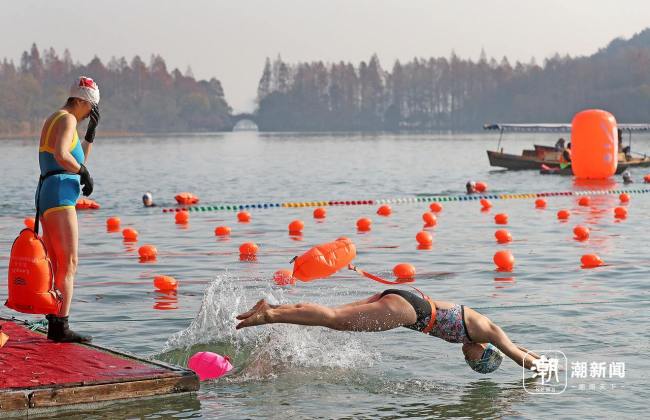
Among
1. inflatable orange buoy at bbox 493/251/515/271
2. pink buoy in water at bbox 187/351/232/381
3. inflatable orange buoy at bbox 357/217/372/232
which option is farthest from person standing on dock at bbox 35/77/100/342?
inflatable orange buoy at bbox 357/217/372/232

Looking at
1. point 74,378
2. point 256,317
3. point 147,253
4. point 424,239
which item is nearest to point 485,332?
point 256,317

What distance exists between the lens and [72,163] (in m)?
9.09

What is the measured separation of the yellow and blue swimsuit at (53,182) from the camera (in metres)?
9.18

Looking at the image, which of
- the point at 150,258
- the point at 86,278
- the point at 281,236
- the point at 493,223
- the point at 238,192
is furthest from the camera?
the point at 238,192

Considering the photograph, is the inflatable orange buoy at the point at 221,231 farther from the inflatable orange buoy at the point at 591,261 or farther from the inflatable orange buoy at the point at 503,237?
the inflatable orange buoy at the point at 591,261

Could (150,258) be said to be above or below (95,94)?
below

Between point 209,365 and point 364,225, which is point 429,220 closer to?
point 364,225

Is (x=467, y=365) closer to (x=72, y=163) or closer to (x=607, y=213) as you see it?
(x=72, y=163)

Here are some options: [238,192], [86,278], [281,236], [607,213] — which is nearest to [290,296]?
[86,278]

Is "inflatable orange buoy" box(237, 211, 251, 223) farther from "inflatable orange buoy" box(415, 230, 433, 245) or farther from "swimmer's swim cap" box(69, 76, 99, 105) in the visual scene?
"swimmer's swim cap" box(69, 76, 99, 105)

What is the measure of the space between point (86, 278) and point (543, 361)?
8818 mm

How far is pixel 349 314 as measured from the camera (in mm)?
8680

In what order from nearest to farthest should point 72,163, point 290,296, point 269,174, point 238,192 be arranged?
point 72,163 < point 290,296 < point 238,192 < point 269,174

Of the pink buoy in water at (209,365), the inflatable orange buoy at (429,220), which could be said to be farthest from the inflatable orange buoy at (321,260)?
the inflatable orange buoy at (429,220)
